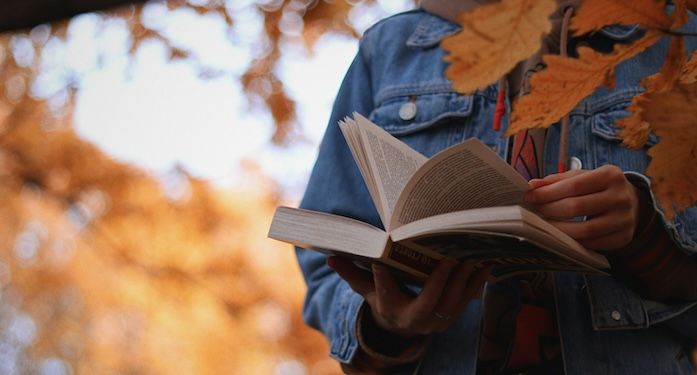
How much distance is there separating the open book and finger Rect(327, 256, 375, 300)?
0.05 meters

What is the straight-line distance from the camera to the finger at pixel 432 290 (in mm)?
793

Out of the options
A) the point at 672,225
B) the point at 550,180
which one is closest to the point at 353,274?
the point at 550,180

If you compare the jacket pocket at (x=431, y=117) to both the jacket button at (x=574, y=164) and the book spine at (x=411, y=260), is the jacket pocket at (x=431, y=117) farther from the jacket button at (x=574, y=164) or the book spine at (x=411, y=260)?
the book spine at (x=411, y=260)

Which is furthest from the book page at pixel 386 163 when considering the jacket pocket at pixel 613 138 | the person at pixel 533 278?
the jacket pocket at pixel 613 138

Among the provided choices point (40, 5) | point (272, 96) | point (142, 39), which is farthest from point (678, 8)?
point (272, 96)

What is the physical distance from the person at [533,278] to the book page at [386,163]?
0.10m

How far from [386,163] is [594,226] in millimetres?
231

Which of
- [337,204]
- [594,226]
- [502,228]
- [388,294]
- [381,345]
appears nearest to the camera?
[502,228]

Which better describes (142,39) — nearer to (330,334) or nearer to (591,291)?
(330,334)

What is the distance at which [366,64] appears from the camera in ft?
4.13

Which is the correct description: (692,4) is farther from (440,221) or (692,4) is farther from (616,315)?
(616,315)

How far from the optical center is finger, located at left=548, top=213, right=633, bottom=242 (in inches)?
29.2

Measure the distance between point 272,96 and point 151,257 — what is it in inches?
85.7

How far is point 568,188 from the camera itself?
0.73 metres
